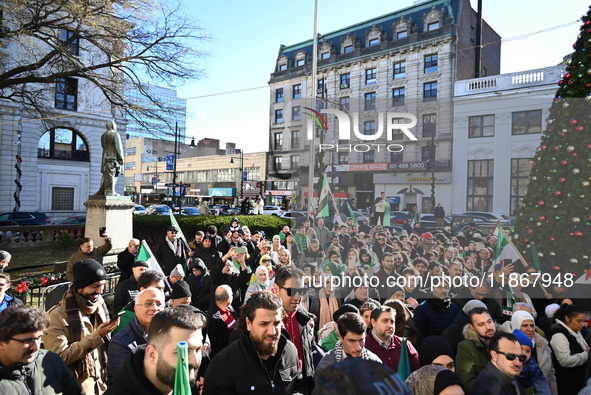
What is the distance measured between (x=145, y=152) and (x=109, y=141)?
7651 centimetres

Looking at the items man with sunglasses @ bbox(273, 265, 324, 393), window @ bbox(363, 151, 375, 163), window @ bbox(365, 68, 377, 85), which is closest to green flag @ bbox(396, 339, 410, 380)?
man with sunglasses @ bbox(273, 265, 324, 393)

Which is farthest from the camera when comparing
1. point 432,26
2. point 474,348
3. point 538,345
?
point 432,26

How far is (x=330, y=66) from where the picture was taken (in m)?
36.0

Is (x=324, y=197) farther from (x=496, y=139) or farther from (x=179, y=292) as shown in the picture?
(x=496, y=139)

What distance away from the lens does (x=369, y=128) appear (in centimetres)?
591

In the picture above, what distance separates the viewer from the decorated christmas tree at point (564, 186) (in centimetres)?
655

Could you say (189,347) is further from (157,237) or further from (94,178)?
(94,178)

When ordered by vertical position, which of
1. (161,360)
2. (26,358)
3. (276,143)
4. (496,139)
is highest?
(276,143)

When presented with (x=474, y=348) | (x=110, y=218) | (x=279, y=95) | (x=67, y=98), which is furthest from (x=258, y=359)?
(x=279, y=95)

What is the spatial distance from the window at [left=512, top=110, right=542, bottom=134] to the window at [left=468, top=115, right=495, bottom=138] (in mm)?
396

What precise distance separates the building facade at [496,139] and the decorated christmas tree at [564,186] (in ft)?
0.96

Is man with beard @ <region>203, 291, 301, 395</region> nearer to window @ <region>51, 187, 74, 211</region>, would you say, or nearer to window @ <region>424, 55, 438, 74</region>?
window @ <region>424, 55, 438, 74</region>

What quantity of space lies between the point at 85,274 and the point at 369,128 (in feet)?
13.0

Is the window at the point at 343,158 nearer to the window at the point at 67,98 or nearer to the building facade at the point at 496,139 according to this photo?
the building facade at the point at 496,139
